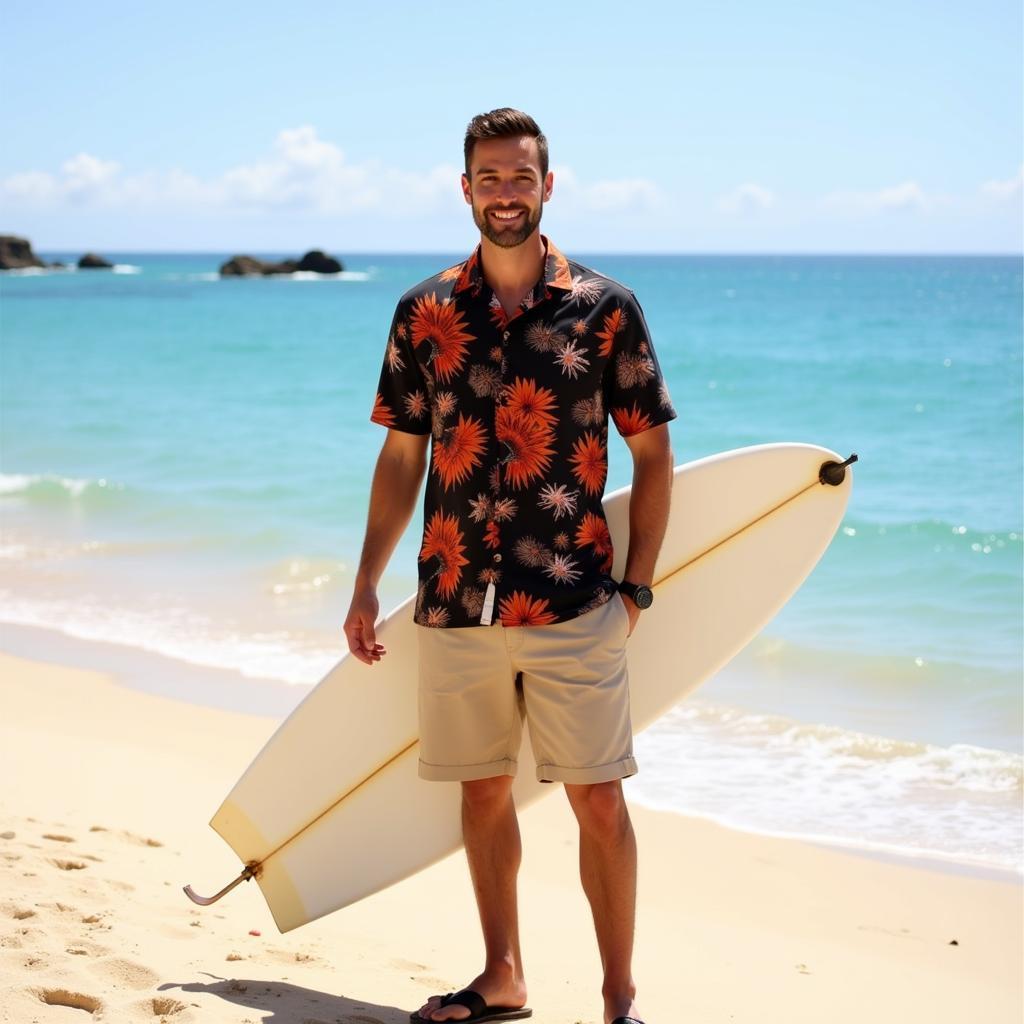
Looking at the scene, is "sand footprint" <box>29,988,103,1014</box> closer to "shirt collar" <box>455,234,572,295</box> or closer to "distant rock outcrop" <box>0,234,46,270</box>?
"shirt collar" <box>455,234,572,295</box>

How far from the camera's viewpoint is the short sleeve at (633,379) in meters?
2.24

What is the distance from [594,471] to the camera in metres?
2.26

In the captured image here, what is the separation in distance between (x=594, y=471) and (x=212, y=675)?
362 cm

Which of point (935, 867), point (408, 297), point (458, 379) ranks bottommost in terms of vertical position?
point (935, 867)

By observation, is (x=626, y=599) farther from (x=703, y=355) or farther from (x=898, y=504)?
(x=703, y=355)

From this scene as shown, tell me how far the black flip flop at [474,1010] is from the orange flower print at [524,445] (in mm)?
979

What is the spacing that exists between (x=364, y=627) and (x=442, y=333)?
1.94ft

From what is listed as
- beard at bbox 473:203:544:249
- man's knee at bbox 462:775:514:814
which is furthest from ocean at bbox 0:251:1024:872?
beard at bbox 473:203:544:249

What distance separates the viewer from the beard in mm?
2242

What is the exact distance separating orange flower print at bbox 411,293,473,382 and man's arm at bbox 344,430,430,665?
201 millimetres

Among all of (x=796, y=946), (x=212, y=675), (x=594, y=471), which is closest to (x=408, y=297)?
(x=594, y=471)

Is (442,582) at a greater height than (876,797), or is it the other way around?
(442,582)

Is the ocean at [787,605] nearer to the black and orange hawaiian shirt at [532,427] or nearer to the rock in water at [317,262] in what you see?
the black and orange hawaiian shirt at [532,427]

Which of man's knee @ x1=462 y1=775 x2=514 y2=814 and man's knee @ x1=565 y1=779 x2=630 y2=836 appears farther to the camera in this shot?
man's knee @ x1=462 y1=775 x2=514 y2=814
